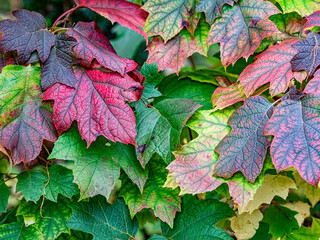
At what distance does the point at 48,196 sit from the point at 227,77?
0.59 metres

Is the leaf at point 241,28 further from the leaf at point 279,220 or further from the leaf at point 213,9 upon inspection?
the leaf at point 279,220

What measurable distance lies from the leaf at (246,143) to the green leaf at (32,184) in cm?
43

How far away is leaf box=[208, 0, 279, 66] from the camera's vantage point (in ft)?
2.44

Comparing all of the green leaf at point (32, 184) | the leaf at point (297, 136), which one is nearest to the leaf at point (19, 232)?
the green leaf at point (32, 184)

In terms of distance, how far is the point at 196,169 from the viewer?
696 millimetres

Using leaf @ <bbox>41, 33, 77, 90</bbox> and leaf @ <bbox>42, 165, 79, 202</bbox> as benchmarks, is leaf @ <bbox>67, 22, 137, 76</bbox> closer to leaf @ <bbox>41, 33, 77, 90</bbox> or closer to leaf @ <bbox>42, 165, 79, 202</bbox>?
leaf @ <bbox>41, 33, 77, 90</bbox>

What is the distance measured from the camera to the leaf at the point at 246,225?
3.06ft

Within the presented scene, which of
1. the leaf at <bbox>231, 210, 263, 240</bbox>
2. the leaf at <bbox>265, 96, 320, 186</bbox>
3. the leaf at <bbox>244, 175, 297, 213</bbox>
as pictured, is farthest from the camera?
the leaf at <bbox>231, 210, 263, 240</bbox>

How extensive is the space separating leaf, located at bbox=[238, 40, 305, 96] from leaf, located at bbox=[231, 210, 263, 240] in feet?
1.39

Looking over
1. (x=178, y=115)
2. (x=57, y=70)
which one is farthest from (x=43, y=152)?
(x=178, y=115)

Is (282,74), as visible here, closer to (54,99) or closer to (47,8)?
(54,99)

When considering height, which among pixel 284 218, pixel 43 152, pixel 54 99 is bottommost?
pixel 284 218

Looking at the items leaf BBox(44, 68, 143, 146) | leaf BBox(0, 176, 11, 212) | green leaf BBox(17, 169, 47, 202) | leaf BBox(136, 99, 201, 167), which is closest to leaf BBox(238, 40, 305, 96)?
leaf BBox(136, 99, 201, 167)

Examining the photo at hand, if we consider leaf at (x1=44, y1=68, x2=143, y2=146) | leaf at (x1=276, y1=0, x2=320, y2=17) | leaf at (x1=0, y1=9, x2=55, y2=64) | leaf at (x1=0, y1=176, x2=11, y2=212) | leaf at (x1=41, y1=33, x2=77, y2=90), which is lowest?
leaf at (x1=0, y1=176, x2=11, y2=212)
